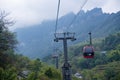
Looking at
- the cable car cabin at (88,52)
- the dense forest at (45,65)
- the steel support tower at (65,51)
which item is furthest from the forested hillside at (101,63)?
the cable car cabin at (88,52)

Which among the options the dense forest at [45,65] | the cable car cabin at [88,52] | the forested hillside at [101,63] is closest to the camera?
the cable car cabin at [88,52]

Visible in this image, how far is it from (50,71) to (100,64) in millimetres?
78220

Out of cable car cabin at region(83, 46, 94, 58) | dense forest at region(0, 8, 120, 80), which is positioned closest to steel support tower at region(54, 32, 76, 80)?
dense forest at region(0, 8, 120, 80)

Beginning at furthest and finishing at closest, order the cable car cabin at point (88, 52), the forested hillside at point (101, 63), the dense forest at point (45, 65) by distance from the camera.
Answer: the forested hillside at point (101, 63) < the dense forest at point (45, 65) < the cable car cabin at point (88, 52)

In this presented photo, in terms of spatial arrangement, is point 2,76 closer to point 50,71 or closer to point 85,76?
point 50,71

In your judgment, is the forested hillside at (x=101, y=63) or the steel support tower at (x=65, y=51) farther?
the forested hillside at (x=101, y=63)

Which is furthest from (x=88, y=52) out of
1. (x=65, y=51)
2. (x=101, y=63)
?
(x=101, y=63)

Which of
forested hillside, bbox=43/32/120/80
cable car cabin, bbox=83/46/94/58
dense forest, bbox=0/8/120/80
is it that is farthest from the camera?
forested hillside, bbox=43/32/120/80

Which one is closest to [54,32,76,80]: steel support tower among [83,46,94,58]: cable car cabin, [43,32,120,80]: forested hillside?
[83,46,94,58]: cable car cabin

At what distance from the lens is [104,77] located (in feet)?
323

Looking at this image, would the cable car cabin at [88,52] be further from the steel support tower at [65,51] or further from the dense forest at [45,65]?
the steel support tower at [65,51]

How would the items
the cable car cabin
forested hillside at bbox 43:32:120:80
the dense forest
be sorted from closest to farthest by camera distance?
1. the cable car cabin
2. the dense forest
3. forested hillside at bbox 43:32:120:80

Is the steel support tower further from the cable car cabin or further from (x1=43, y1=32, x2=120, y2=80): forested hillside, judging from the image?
(x1=43, y1=32, x2=120, y2=80): forested hillside

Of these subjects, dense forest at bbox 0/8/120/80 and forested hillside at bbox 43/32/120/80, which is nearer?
dense forest at bbox 0/8/120/80
